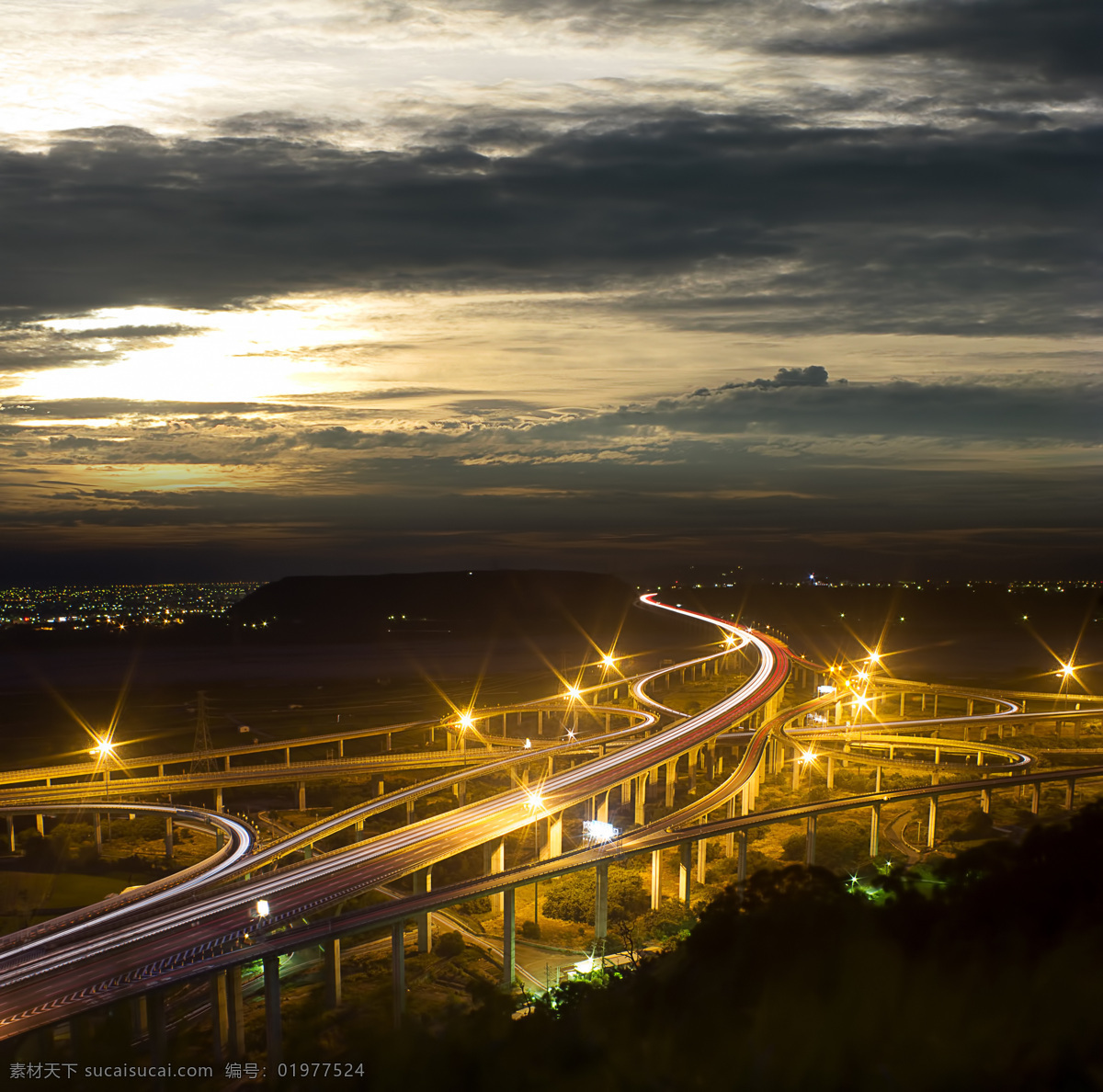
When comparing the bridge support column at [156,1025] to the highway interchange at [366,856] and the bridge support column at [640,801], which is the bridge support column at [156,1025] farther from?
the bridge support column at [640,801]

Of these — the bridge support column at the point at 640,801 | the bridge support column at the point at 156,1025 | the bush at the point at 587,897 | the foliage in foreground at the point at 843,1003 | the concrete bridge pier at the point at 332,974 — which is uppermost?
the foliage in foreground at the point at 843,1003

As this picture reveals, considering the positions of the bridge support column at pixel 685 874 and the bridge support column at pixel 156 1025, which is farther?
the bridge support column at pixel 685 874

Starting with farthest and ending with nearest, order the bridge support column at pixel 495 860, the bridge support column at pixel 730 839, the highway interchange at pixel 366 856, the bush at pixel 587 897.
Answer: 1. the bridge support column at pixel 730 839
2. the bridge support column at pixel 495 860
3. the bush at pixel 587 897
4. the highway interchange at pixel 366 856

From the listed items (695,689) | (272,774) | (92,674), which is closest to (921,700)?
(695,689)

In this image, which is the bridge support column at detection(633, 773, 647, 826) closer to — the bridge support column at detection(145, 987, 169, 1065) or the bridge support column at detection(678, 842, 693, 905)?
the bridge support column at detection(678, 842, 693, 905)

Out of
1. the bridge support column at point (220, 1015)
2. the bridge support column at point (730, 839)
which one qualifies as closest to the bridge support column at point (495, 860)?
the bridge support column at point (730, 839)

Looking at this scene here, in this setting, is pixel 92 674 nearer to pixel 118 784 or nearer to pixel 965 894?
pixel 118 784
